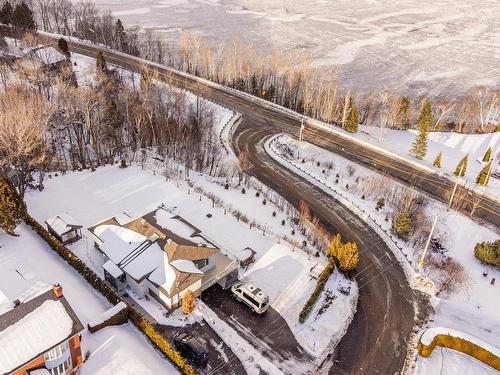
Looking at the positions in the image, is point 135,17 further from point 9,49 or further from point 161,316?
point 161,316

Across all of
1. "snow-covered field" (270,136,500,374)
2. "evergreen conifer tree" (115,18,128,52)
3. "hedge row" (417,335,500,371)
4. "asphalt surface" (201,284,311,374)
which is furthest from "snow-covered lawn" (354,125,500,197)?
"evergreen conifer tree" (115,18,128,52)

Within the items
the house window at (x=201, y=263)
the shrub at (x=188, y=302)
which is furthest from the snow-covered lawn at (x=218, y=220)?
the house window at (x=201, y=263)

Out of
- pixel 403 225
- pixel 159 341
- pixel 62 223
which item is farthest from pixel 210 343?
pixel 403 225

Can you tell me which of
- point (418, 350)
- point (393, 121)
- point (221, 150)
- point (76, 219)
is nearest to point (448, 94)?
point (393, 121)

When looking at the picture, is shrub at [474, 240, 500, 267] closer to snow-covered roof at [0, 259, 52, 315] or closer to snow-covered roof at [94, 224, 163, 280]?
snow-covered roof at [94, 224, 163, 280]

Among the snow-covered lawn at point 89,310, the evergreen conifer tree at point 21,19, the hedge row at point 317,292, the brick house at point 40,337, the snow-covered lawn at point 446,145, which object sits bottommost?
the snow-covered lawn at point 446,145

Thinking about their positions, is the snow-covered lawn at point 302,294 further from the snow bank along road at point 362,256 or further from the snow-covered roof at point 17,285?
the snow-covered roof at point 17,285
